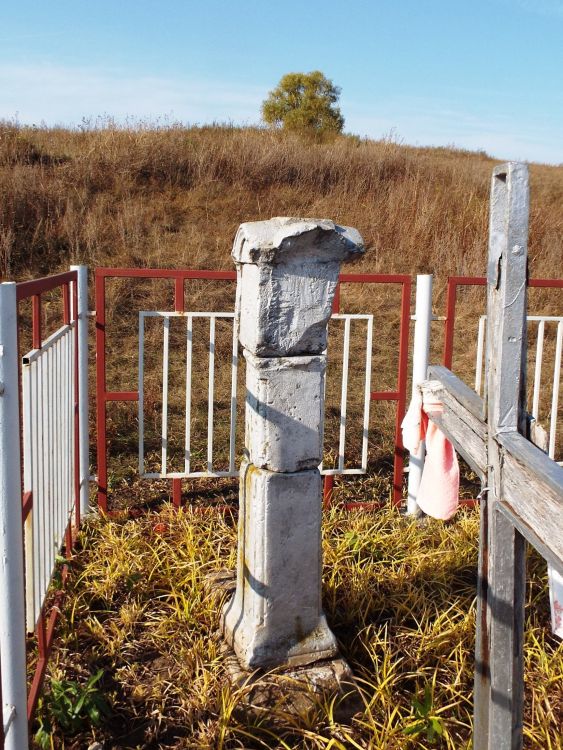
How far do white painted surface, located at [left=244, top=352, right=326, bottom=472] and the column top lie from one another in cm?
39

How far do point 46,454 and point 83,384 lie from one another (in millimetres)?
1360

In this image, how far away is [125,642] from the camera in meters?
3.04

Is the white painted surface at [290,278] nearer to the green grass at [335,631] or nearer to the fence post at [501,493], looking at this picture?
the fence post at [501,493]

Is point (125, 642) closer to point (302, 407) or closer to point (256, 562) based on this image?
point (256, 562)

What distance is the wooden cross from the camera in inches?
59.6

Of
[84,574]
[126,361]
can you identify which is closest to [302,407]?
[84,574]

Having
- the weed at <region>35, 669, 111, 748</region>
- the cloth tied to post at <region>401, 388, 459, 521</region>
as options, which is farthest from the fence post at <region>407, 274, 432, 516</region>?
the weed at <region>35, 669, 111, 748</region>

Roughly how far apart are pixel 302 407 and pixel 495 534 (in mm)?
1037

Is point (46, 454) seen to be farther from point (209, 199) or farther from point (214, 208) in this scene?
point (209, 199)

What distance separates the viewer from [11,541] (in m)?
2.16

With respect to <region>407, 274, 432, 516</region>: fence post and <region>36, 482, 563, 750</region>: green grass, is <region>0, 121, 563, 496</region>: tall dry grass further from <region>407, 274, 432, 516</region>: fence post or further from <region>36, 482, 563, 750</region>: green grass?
<region>36, 482, 563, 750</region>: green grass

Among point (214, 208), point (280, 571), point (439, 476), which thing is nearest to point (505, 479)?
point (439, 476)

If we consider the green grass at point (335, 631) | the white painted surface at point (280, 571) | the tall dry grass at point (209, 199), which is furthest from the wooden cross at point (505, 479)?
the tall dry grass at point (209, 199)

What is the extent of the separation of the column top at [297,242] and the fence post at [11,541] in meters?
0.83
